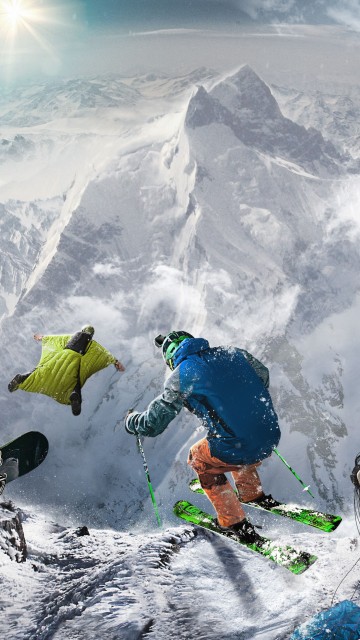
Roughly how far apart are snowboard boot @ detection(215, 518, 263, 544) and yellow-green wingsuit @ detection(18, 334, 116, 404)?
747 cm

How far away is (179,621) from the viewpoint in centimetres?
535

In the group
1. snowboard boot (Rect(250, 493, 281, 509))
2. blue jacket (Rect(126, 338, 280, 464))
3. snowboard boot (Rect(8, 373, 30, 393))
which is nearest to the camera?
blue jacket (Rect(126, 338, 280, 464))

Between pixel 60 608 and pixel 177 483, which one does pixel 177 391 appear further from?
pixel 177 483

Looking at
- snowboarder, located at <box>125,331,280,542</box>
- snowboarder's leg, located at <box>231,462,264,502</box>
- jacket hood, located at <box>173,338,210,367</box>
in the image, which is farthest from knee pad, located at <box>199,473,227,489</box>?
jacket hood, located at <box>173,338,210,367</box>

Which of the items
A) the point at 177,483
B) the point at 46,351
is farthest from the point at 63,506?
the point at 46,351

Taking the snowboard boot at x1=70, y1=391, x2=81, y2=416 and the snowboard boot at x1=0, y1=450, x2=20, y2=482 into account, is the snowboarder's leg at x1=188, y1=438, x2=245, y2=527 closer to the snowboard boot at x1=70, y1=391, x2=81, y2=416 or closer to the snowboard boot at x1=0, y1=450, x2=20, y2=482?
the snowboard boot at x1=0, y1=450, x2=20, y2=482

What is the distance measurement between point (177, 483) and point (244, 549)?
196 m

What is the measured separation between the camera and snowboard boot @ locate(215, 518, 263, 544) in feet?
21.7

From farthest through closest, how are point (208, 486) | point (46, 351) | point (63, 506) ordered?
point (63, 506)
point (46, 351)
point (208, 486)

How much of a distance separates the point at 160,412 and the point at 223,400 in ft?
3.02

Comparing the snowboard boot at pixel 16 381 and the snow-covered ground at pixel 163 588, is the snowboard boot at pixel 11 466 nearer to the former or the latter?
the snow-covered ground at pixel 163 588

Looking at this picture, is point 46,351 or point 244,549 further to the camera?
point 46,351

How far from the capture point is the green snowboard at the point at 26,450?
9.90 metres

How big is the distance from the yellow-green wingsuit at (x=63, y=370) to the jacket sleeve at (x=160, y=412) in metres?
6.91
